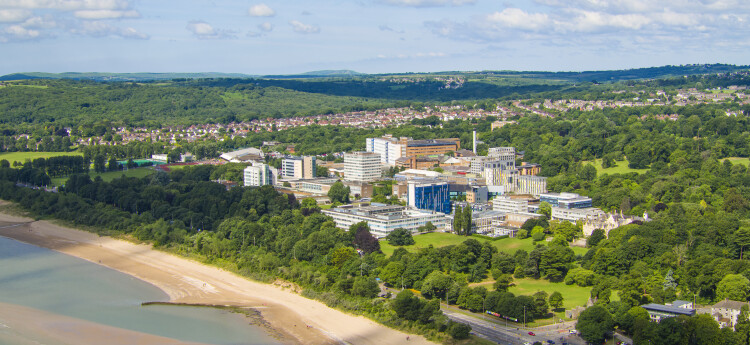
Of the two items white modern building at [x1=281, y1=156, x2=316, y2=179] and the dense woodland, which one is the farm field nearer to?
the dense woodland

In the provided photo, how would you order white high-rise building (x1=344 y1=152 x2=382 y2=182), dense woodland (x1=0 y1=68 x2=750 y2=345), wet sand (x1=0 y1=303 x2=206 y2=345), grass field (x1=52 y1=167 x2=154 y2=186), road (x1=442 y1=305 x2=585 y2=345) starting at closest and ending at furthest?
road (x1=442 y1=305 x2=585 y2=345) < wet sand (x1=0 y1=303 x2=206 y2=345) < dense woodland (x1=0 y1=68 x2=750 y2=345) < white high-rise building (x1=344 y1=152 x2=382 y2=182) < grass field (x1=52 y1=167 x2=154 y2=186)

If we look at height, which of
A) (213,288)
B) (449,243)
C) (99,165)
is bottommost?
(213,288)

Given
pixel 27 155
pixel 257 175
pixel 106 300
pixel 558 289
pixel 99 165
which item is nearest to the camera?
pixel 558 289

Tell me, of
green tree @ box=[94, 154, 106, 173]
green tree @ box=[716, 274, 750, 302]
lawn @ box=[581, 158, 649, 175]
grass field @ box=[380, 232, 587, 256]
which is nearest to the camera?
green tree @ box=[716, 274, 750, 302]

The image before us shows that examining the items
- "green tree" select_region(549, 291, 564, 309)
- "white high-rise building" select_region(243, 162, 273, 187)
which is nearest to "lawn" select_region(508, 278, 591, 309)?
"green tree" select_region(549, 291, 564, 309)

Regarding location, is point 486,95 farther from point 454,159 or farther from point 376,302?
point 376,302

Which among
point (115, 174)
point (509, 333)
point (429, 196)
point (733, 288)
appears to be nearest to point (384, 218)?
point (429, 196)

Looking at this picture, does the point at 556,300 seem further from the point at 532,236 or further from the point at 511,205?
the point at 511,205
